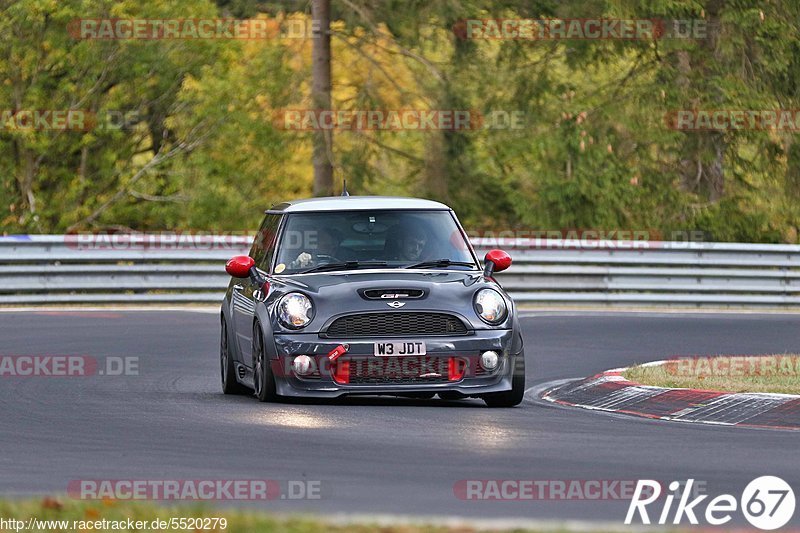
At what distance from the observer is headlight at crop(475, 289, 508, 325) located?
1260cm

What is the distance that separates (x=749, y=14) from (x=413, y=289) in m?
24.8

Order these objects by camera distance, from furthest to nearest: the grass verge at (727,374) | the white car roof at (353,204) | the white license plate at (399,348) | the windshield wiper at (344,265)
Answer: the white car roof at (353,204) → the grass verge at (727,374) → the windshield wiper at (344,265) → the white license plate at (399,348)

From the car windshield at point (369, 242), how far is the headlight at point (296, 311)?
66 cm

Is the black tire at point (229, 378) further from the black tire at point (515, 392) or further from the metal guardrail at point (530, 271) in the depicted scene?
the metal guardrail at point (530, 271)

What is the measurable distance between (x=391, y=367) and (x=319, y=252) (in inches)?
55.2

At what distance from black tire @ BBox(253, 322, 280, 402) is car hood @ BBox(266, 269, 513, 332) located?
1.37 feet

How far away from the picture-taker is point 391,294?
12.5m

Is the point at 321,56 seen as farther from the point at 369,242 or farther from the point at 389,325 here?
the point at 389,325

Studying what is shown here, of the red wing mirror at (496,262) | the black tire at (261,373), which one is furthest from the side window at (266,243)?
the red wing mirror at (496,262)

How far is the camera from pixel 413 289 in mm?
12547

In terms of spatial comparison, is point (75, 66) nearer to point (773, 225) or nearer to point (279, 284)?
point (773, 225)

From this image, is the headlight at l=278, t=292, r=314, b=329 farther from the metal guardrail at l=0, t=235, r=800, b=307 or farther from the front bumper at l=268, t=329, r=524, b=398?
the metal guardrail at l=0, t=235, r=800, b=307

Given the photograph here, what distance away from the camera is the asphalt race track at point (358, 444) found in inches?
341

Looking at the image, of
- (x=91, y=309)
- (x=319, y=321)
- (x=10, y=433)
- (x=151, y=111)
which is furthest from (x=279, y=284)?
(x=151, y=111)
